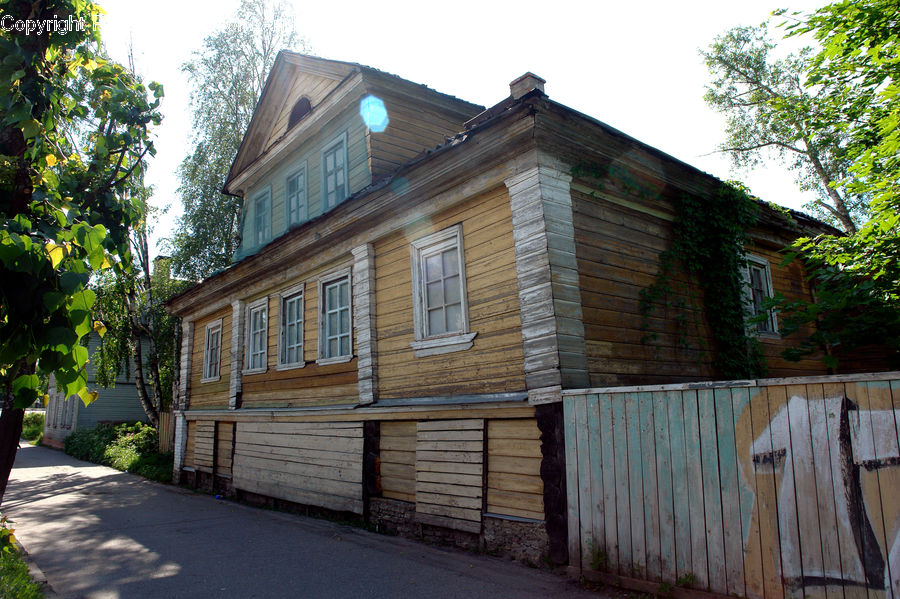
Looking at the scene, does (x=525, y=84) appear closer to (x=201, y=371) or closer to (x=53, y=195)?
(x=53, y=195)

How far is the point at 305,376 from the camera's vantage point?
10.1 m

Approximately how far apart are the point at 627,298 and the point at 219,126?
62.2 feet

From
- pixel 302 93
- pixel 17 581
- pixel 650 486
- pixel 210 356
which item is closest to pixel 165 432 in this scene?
pixel 210 356

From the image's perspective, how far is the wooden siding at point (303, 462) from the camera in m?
8.45

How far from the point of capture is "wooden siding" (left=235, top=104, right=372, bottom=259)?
10781 mm

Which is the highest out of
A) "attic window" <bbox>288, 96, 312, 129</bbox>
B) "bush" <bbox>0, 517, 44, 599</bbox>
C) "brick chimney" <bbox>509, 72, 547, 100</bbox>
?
"attic window" <bbox>288, 96, 312, 129</bbox>

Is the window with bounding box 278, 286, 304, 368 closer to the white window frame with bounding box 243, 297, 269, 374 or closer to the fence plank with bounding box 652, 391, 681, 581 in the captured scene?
the white window frame with bounding box 243, 297, 269, 374

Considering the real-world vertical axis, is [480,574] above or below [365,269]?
below

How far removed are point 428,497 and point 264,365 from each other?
230 inches

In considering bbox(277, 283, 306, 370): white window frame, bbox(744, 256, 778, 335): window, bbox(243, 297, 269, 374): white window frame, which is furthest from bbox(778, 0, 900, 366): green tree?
bbox(243, 297, 269, 374): white window frame

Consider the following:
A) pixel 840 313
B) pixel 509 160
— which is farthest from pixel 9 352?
pixel 840 313

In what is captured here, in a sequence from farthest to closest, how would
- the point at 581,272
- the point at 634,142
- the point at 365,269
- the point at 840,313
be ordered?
the point at 365,269 → the point at 840,313 → the point at 634,142 → the point at 581,272

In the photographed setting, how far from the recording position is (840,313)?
306 inches

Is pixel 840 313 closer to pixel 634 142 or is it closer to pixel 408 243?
pixel 634 142
